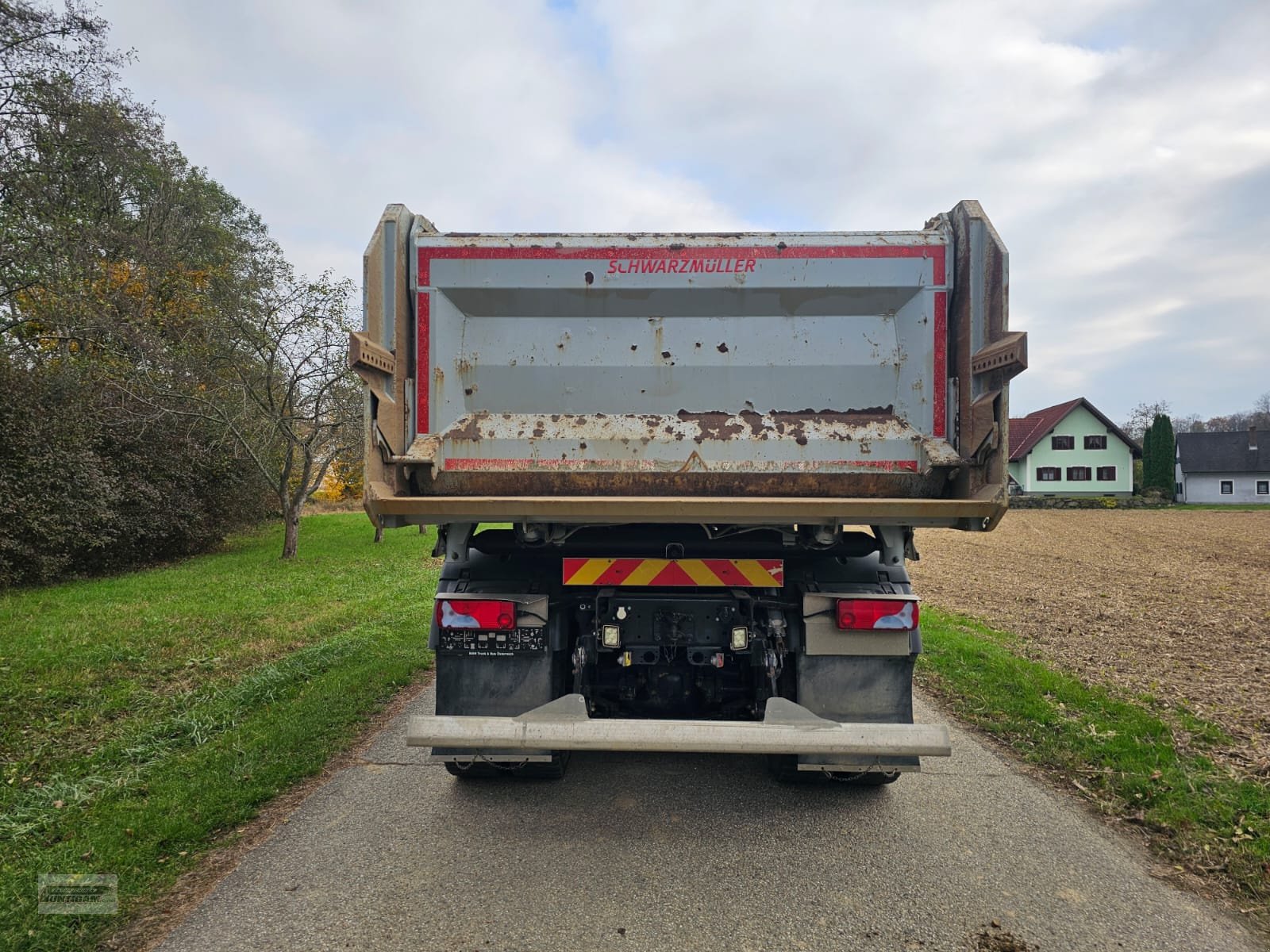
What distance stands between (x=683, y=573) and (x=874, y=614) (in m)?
0.93

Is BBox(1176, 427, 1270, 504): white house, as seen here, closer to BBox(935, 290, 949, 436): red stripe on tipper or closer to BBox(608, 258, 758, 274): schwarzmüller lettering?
BBox(935, 290, 949, 436): red stripe on tipper

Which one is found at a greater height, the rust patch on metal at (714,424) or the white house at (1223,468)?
the white house at (1223,468)

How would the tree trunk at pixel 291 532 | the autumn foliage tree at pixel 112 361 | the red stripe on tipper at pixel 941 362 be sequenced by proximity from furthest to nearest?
1. the tree trunk at pixel 291 532
2. the autumn foliage tree at pixel 112 361
3. the red stripe on tipper at pixel 941 362

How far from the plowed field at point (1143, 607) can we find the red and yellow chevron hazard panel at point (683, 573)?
3.27 m

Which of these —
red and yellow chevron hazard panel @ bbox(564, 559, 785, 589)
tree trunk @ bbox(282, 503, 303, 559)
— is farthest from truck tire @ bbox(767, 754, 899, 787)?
tree trunk @ bbox(282, 503, 303, 559)

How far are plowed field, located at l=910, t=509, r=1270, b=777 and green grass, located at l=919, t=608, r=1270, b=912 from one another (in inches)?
13.5

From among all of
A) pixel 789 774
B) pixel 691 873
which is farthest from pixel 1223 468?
pixel 691 873

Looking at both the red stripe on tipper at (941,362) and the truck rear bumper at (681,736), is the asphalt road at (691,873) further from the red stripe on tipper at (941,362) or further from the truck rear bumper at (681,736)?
Answer: the red stripe on tipper at (941,362)

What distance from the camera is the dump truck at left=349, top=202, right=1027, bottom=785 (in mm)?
3107

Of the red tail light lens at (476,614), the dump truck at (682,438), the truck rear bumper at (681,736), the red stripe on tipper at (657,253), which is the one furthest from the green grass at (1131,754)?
the red tail light lens at (476,614)

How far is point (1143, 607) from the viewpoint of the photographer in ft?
31.2

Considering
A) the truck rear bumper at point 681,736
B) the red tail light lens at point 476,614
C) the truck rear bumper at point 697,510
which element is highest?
the truck rear bumper at point 697,510

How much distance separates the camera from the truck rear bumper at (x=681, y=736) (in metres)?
2.62

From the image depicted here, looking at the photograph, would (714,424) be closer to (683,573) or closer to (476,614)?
(683,573)
